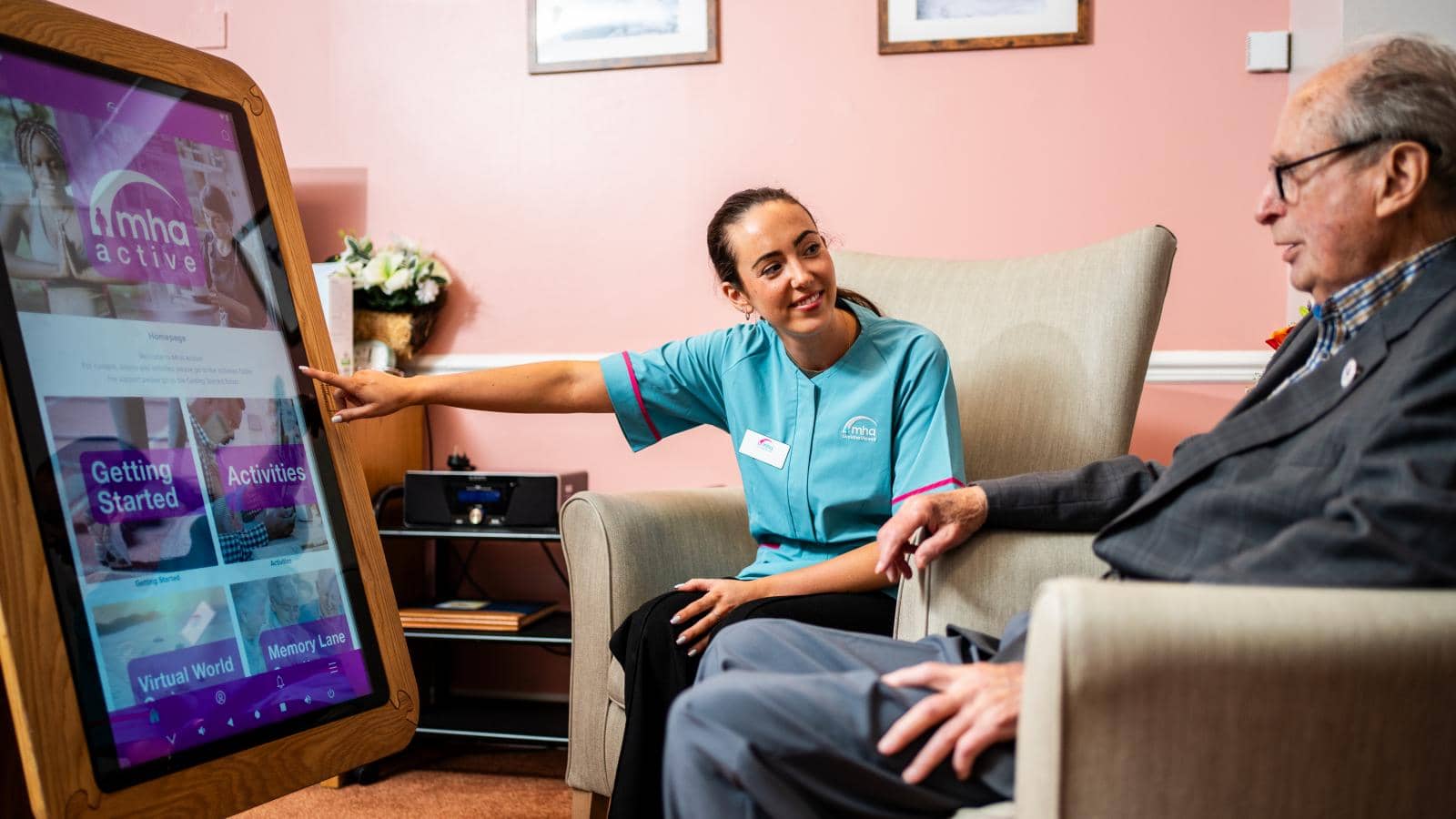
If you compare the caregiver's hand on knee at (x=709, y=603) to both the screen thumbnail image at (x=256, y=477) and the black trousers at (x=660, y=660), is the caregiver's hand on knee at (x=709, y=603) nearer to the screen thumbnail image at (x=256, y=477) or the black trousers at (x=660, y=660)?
the black trousers at (x=660, y=660)

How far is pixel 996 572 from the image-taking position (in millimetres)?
1352

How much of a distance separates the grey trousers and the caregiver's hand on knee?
538mm

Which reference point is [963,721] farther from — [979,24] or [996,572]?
[979,24]

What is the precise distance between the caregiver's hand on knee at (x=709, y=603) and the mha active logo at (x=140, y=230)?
79 centimetres

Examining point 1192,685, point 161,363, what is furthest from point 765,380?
point 1192,685

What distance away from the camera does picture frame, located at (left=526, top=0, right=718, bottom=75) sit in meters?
2.79

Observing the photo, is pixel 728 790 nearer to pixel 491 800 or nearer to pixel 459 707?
pixel 491 800

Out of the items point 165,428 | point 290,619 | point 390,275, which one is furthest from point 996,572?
point 390,275

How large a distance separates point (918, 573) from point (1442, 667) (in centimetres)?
63

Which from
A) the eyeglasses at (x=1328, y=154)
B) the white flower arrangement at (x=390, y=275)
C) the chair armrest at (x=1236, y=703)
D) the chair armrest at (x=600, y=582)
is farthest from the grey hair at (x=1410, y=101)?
the white flower arrangement at (x=390, y=275)

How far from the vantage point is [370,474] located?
2.66 m

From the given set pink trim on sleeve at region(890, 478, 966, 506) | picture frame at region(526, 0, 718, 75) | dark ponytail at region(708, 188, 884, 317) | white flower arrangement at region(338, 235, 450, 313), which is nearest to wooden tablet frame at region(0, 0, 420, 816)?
dark ponytail at region(708, 188, 884, 317)

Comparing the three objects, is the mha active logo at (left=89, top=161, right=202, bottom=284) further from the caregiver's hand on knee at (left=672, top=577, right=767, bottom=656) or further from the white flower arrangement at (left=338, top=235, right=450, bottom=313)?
the white flower arrangement at (left=338, top=235, right=450, bottom=313)

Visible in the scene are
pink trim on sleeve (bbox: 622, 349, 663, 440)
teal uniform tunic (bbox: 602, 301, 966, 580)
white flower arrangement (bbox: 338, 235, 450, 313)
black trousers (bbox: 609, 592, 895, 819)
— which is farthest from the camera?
white flower arrangement (bbox: 338, 235, 450, 313)
